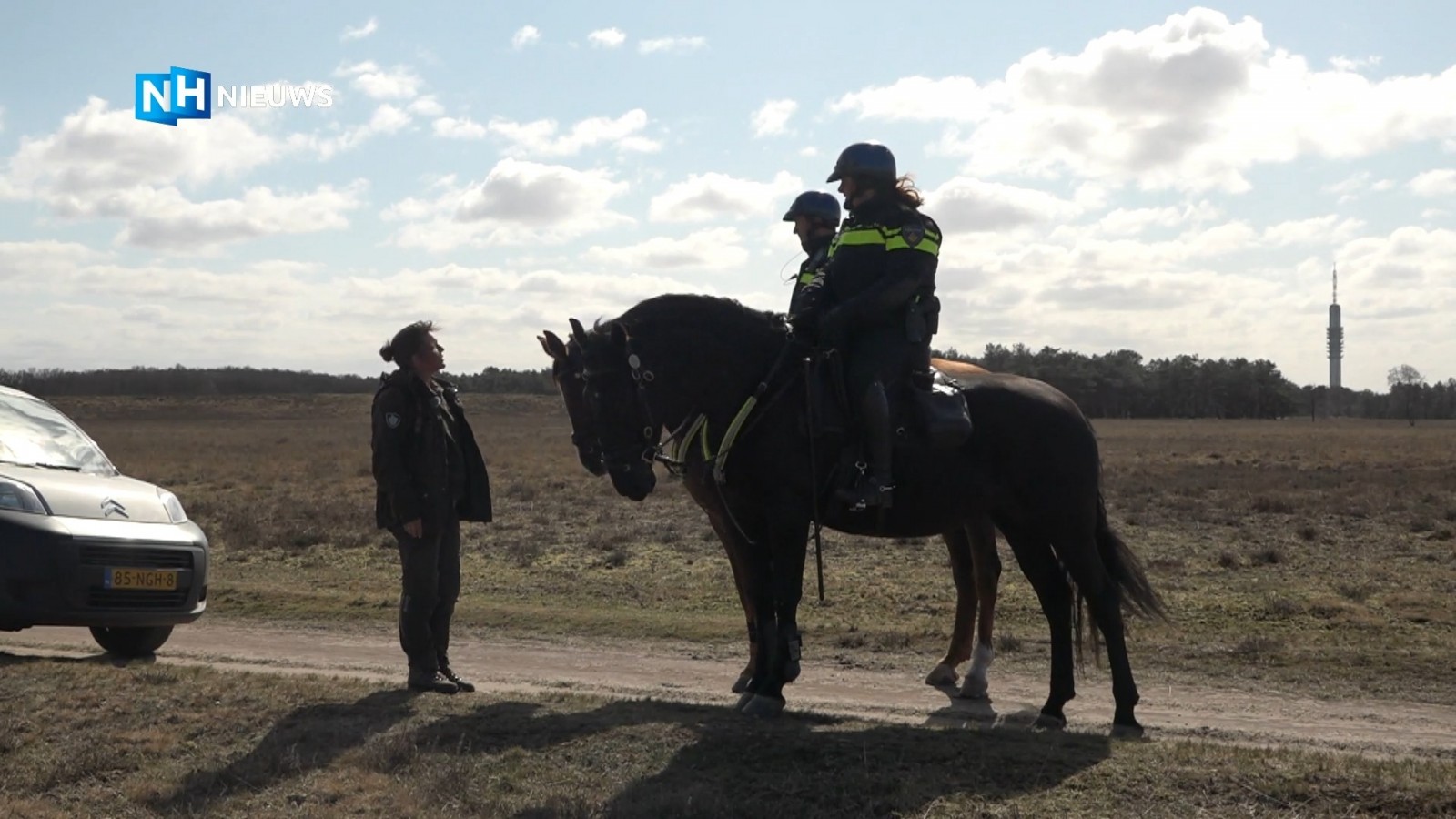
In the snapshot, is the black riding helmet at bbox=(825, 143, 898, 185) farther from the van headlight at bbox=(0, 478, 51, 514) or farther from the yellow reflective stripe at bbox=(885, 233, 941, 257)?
the van headlight at bbox=(0, 478, 51, 514)

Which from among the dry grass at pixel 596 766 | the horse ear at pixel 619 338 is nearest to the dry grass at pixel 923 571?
the dry grass at pixel 596 766

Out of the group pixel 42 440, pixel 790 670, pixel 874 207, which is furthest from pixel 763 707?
pixel 42 440

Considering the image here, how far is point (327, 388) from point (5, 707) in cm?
11710

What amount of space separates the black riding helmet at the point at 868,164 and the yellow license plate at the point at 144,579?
5901 millimetres

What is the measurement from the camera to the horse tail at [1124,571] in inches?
314

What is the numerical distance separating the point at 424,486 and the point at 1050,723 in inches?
165

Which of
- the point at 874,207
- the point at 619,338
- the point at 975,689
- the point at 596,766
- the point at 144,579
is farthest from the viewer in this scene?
the point at 144,579

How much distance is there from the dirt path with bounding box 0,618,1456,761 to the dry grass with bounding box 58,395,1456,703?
22.9 inches

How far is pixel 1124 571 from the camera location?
26.3 feet

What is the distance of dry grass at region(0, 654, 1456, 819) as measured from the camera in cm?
→ 571

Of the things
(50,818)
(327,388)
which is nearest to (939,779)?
(50,818)

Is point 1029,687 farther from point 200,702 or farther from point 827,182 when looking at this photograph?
point 200,702

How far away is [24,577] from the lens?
8.71 meters

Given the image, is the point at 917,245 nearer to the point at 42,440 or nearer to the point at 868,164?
the point at 868,164
